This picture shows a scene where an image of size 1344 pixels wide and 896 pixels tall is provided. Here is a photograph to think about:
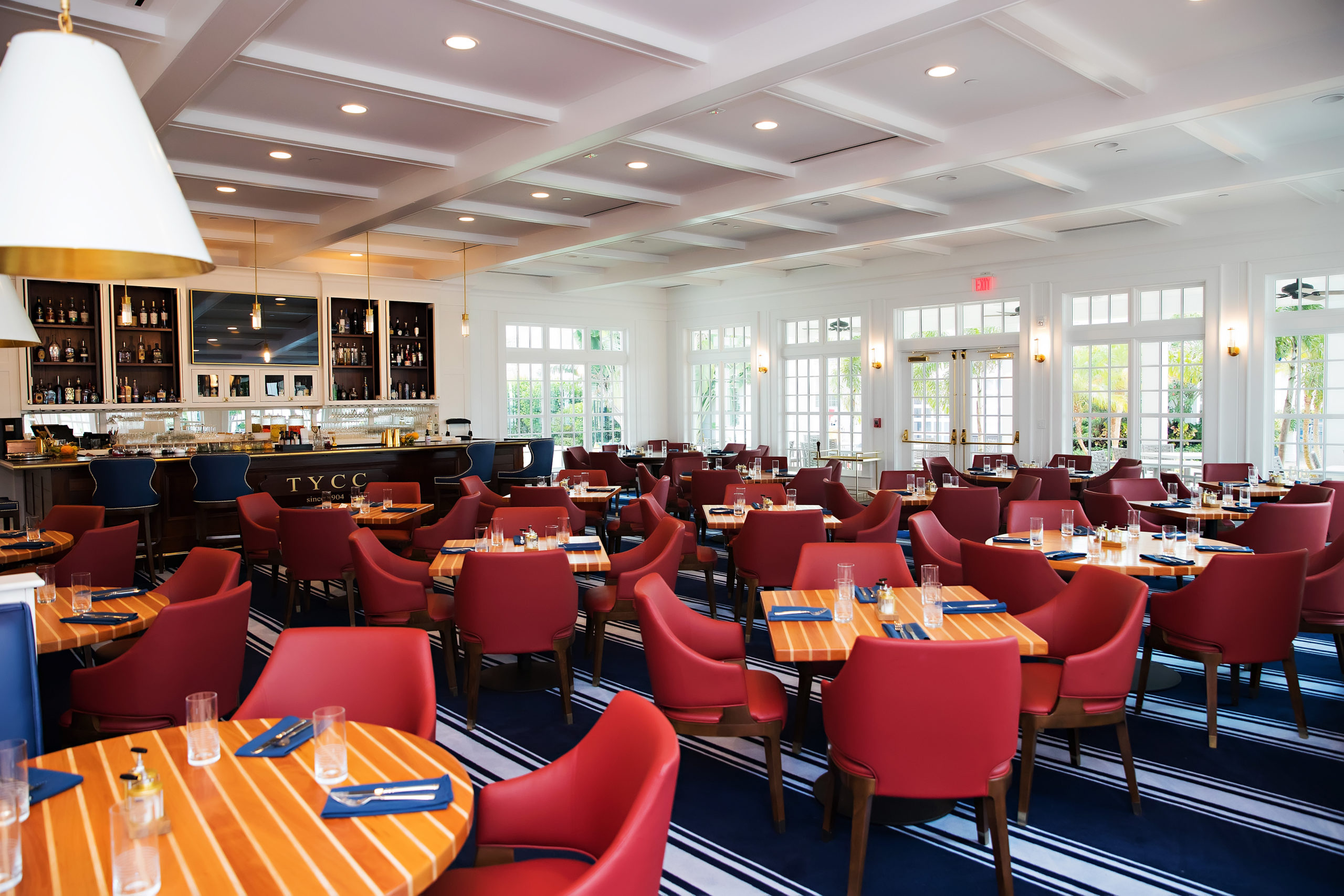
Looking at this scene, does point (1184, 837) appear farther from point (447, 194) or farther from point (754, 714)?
point (447, 194)

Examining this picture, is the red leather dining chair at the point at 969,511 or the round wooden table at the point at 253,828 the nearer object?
the round wooden table at the point at 253,828

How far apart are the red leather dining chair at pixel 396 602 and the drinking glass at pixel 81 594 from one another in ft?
4.25

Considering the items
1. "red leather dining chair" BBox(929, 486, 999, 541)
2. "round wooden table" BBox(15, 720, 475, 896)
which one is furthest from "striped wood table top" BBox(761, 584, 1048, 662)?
"red leather dining chair" BBox(929, 486, 999, 541)

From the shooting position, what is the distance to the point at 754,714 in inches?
133

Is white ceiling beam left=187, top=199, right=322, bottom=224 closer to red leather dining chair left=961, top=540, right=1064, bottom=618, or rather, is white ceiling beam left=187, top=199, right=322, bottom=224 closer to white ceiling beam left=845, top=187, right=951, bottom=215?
white ceiling beam left=845, top=187, right=951, bottom=215

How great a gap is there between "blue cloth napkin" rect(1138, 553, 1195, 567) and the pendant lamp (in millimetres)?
4904

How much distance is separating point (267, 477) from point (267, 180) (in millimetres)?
3437

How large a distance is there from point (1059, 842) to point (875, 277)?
11338 mm

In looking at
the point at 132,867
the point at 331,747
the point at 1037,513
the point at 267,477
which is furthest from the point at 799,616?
the point at 267,477

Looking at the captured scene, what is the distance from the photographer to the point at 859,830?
9.26 ft

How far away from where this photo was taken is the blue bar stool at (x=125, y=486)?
817cm

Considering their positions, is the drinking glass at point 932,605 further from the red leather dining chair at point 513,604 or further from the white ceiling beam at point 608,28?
the white ceiling beam at point 608,28

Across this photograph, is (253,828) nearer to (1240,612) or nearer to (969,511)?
(1240,612)

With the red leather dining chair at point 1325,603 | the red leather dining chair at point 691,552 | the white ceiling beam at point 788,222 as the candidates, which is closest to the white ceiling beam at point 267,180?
the white ceiling beam at point 788,222
